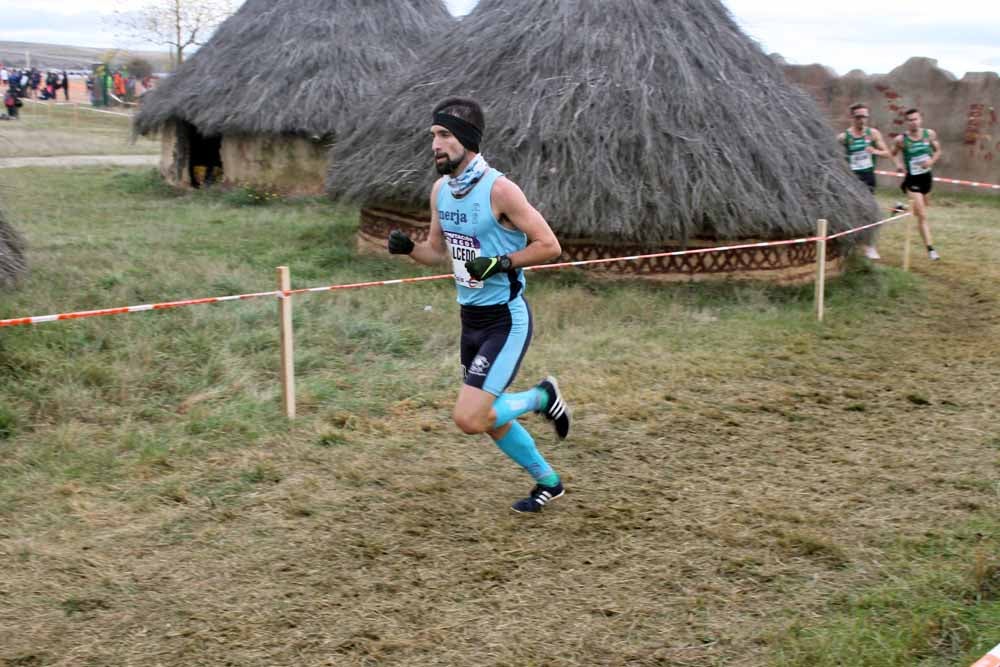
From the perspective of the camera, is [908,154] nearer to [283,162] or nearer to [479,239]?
Answer: [479,239]

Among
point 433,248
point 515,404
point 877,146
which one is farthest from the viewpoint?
point 877,146

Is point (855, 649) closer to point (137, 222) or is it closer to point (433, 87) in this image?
point (433, 87)

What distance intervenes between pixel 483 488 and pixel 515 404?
658 mm

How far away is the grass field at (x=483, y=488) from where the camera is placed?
11.6 ft

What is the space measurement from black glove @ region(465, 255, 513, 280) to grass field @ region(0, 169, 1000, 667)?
1100mm

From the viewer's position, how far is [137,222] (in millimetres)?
13633

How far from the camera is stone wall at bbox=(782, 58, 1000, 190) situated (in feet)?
57.4

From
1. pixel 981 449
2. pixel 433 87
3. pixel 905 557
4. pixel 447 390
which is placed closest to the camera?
pixel 905 557

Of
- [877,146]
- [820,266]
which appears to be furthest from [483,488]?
[877,146]

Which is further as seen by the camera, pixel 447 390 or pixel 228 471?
pixel 447 390

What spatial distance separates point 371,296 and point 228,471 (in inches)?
161

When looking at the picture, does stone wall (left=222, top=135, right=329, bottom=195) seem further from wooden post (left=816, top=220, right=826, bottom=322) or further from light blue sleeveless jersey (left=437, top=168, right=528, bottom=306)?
light blue sleeveless jersey (left=437, top=168, right=528, bottom=306)

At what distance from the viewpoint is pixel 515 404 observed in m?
4.43

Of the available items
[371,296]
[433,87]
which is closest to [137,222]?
[433,87]
